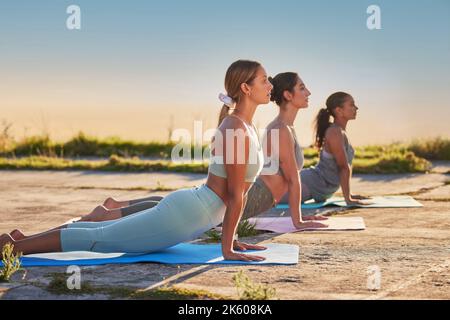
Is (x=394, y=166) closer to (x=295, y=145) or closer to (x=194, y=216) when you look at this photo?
(x=295, y=145)

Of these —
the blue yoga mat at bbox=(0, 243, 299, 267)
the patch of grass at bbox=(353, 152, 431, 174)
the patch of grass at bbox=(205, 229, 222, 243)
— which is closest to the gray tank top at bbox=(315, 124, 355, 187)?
the patch of grass at bbox=(205, 229, 222, 243)

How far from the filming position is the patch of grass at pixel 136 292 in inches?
156

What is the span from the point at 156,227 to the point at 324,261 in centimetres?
103

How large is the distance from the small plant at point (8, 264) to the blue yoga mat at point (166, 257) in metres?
0.12

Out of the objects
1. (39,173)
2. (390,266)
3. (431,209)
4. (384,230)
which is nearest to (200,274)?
(390,266)

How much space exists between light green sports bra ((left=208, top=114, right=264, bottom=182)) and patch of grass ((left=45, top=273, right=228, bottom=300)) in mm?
980

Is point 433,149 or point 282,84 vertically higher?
point 282,84

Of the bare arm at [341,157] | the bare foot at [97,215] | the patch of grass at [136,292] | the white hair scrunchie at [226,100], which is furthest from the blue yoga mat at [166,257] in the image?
the bare arm at [341,157]

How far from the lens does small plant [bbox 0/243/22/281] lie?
439 cm

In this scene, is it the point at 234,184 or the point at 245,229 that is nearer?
the point at 234,184

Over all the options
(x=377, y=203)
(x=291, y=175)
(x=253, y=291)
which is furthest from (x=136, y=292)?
(x=377, y=203)

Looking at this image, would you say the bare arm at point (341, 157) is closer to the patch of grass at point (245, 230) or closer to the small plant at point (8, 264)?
the patch of grass at point (245, 230)

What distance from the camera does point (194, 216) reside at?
4.84 meters

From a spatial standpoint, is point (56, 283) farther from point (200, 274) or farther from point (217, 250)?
point (217, 250)
